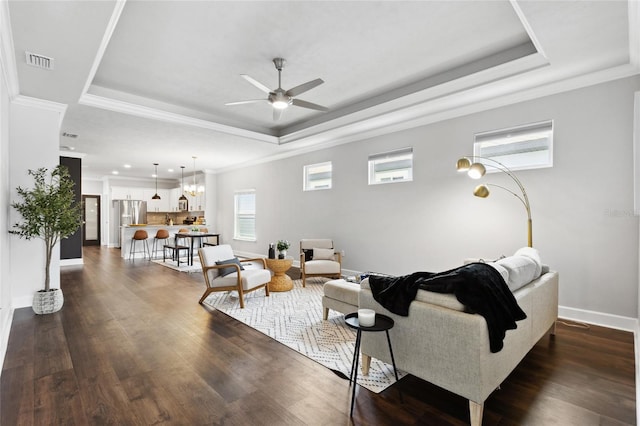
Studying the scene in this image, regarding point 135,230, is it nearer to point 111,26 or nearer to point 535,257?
point 111,26

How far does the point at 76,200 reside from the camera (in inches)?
285

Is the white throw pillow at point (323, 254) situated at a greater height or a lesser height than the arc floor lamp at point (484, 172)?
lesser

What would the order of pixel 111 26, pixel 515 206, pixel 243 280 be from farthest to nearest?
pixel 243 280
pixel 515 206
pixel 111 26

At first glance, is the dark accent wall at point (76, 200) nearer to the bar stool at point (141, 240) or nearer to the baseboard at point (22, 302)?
the bar stool at point (141, 240)

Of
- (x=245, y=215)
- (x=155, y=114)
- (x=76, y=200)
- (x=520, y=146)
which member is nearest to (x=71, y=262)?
(x=76, y=200)

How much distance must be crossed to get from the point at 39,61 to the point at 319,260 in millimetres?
4537

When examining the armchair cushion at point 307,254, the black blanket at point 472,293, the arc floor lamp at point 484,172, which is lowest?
the armchair cushion at point 307,254

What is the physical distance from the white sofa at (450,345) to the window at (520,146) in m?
2.42

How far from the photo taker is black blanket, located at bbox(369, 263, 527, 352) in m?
1.79

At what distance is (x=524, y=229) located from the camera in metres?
4.10

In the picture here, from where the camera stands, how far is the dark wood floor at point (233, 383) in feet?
6.41

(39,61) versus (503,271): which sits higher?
(39,61)

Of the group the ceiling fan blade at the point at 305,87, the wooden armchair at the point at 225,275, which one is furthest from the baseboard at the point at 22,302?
the ceiling fan blade at the point at 305,87

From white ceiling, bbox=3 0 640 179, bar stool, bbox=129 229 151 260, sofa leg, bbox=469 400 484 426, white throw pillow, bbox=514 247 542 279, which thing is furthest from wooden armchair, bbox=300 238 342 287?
bar stool, bbox=129 229 151 260
